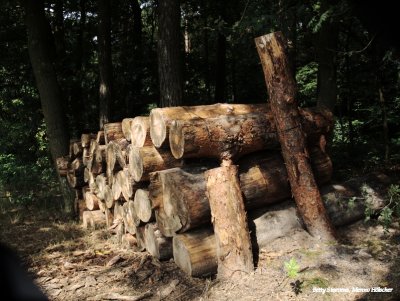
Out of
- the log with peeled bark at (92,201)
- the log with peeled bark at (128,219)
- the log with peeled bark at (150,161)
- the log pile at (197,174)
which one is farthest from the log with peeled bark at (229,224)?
the log with peeled bark at (92,201)

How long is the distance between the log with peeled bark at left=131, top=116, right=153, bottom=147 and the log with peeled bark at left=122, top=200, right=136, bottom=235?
35.9 inches

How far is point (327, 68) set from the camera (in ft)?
28.9

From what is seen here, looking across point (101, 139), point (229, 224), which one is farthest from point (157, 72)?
point (229, 224)

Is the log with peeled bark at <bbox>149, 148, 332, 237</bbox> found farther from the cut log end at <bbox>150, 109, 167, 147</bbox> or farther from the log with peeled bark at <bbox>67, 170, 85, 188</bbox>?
the log with peeled bark at <bbox>67, 170, 85, 188</bbox>

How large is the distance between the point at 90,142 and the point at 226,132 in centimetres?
385

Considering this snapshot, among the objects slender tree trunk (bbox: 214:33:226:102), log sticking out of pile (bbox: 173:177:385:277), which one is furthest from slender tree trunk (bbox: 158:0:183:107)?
slender tree trunk (bbox: 214:33:226:102)

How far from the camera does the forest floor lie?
3.78m

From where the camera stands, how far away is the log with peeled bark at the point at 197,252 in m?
4.23

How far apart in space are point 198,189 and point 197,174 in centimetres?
21

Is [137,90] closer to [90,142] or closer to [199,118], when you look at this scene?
[90,142]

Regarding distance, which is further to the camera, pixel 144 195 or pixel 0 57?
pixel 0 57

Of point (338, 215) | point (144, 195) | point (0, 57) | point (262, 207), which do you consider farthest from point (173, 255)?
point (0, 57)

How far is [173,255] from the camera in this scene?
477 centimetres

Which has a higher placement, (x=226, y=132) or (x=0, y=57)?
(x=0, y=57)
